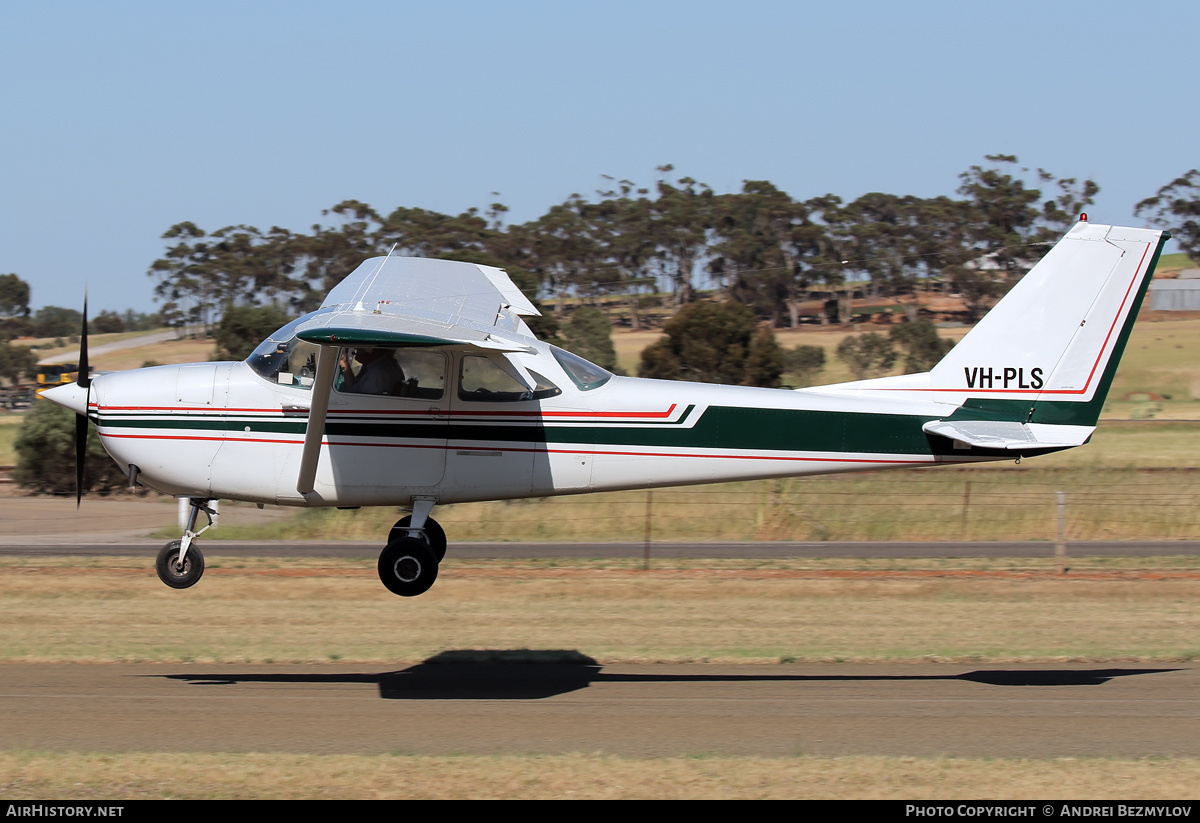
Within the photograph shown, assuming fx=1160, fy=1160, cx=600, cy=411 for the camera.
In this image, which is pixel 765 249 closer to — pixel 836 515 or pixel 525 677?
pixel 836 515

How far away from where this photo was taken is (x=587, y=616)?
14.0m

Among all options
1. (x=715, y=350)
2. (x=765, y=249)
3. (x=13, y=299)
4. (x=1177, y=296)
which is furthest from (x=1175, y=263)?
(x=13, y=299)

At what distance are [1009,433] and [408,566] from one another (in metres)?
4.99

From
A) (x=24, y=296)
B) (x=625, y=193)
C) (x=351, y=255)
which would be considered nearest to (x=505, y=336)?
(x=351, y=255)

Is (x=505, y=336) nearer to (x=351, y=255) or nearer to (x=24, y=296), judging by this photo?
(x=351, y=255)

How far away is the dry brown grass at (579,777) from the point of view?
713 cm

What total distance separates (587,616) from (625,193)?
7872 centimetres

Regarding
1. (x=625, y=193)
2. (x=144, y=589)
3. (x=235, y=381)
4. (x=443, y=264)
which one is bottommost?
(x=144, y=589)

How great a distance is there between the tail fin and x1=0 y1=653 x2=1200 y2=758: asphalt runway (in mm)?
2544

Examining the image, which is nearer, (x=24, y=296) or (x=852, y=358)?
(x=852, y=358)

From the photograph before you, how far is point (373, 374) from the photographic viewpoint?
30.4ft

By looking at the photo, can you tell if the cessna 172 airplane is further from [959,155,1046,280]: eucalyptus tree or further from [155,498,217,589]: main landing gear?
[959,155,1046,280]: eucalyptus tree

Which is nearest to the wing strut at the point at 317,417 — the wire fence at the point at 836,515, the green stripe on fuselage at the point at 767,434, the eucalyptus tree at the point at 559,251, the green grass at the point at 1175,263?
the green stripe on fuselage at the point at 767,434

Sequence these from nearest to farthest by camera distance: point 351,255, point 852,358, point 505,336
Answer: point 505,336
point 852,358
point 351,255
